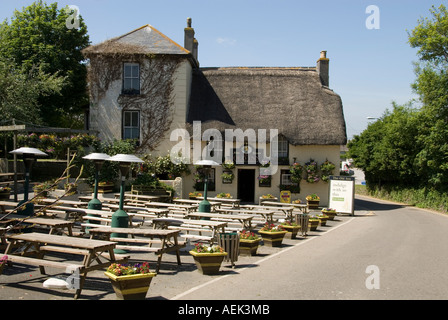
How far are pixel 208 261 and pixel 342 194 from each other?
15264 mm

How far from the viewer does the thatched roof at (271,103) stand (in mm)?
24969

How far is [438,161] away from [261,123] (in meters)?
11.8

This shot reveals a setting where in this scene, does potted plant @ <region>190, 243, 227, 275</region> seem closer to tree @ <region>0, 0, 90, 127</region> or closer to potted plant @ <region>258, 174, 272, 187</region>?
potted plant @ <region>258, 174, 272, 187</region>

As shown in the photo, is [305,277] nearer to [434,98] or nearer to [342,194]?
[342,194]

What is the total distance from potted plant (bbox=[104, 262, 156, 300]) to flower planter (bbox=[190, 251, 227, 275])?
2.05 m

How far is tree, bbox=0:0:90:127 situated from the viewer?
2944 cm

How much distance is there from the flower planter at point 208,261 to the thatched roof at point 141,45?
18.1 meters

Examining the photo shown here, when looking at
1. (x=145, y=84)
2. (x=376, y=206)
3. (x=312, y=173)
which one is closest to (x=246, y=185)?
(x=312, y=173)

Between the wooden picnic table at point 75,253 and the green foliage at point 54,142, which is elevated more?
the green foliage at point 54,142

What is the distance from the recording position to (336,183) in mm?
22359

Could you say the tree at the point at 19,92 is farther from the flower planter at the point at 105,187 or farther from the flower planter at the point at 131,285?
the flower planter at the point at 131,285

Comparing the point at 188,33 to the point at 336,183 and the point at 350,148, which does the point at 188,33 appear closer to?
the point at 336,183

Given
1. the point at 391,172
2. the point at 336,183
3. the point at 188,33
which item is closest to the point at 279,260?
the point at 336,183

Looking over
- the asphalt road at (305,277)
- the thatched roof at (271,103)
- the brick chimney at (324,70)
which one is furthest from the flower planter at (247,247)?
the brick chimney at (324,70)
